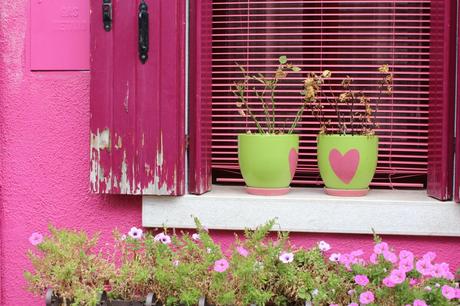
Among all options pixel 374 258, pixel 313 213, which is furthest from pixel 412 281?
pixel 313 213

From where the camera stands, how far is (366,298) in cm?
263

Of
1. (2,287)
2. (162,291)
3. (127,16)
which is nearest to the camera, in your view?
(162,291)

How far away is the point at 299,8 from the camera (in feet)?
11.8

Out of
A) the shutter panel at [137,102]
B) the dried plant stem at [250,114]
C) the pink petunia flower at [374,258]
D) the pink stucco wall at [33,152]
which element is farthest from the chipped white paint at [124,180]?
the pink petunia flower at [374,258]

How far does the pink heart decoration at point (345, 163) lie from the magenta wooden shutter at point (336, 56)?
0.30m

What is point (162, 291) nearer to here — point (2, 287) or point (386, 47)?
point (2, 287)

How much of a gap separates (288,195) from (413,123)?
2.41 ft

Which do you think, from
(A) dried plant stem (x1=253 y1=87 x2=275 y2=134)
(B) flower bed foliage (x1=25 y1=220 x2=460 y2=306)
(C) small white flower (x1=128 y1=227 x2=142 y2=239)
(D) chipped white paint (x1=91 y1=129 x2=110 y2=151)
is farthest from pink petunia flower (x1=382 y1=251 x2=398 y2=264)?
(D) chipped white paint (x1=91 y1=129 x2=110 y2=151)

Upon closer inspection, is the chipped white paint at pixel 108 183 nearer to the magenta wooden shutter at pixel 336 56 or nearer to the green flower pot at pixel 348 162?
the magenta wooden shutter at pixel 336 56

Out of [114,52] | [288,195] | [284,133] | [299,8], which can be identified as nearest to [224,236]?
[288,195]

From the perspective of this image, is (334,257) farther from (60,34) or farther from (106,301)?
(60,34)

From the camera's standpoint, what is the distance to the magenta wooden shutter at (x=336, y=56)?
356cm

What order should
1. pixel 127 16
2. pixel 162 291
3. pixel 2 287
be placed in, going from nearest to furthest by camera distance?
pixel 162 291 → pixel 127 16 → pixel 2 287

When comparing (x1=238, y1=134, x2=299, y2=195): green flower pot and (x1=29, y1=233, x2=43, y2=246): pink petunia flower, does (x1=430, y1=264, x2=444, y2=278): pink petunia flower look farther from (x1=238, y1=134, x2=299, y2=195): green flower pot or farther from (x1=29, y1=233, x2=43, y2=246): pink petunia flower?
(x1=29, y1=233, x2=43, y2=246): pink petunia flower
